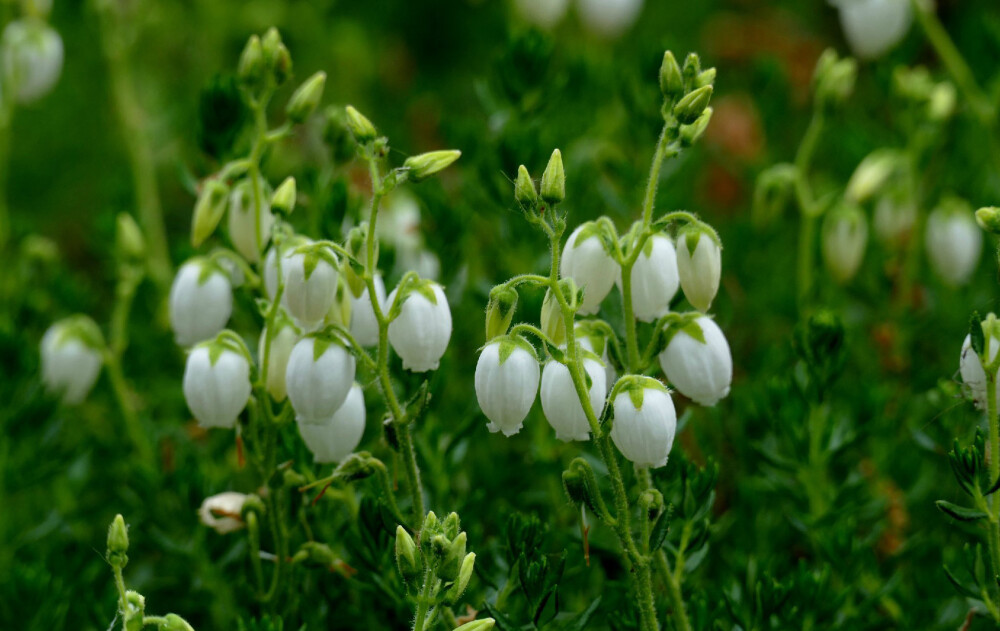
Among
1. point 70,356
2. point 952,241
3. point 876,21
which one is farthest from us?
point 876,21

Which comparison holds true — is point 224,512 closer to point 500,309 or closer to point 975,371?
point 500,309

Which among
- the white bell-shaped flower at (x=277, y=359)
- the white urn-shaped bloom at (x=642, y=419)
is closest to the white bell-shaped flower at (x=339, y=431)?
the white bell-shaped flower at (x=277, y=359)

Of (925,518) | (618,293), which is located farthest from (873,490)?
(618,293)

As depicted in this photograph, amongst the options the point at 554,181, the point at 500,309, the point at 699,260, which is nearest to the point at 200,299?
the point at 500,309

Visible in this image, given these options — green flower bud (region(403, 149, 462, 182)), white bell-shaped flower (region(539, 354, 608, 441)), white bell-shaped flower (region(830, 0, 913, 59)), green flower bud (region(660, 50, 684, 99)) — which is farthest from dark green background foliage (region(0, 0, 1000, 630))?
green flower bud (region(660, 50, 684, 99))

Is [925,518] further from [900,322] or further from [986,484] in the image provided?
[986,484]

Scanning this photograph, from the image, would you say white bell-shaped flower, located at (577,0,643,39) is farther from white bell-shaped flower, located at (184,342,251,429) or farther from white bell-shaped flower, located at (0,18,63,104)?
white bell-shaped flower, located at (184,342,251,429)

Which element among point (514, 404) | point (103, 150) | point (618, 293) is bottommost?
point (103, 150)
